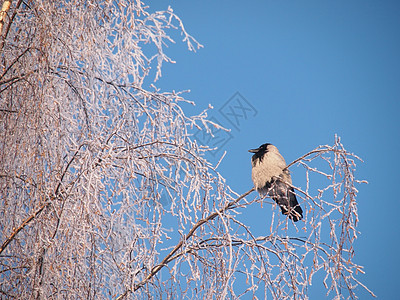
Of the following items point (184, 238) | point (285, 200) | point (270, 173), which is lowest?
point (184, 238)

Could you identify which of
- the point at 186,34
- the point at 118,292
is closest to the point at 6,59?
the point at 186,34

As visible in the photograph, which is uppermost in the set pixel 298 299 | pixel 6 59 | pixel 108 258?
→ pixel 6 59

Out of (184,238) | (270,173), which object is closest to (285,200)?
(270,173)

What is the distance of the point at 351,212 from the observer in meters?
2.10

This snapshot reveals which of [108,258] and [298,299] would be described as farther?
[108,258]

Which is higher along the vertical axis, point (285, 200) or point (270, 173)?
point (270, 173)

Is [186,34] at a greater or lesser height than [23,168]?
greater

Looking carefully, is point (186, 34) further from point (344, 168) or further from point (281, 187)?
point (281, 187)

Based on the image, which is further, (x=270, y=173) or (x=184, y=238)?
(x=270, y=173)

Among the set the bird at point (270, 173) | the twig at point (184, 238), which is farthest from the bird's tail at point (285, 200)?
the twig at point (184, 238)

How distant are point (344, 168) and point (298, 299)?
663 mm

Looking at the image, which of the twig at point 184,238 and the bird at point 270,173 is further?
the bird at point 270,173

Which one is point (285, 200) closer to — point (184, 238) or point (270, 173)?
point (270, 173)

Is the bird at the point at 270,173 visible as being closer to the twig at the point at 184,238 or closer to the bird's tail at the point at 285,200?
the bird's tail at the point at 285,200
